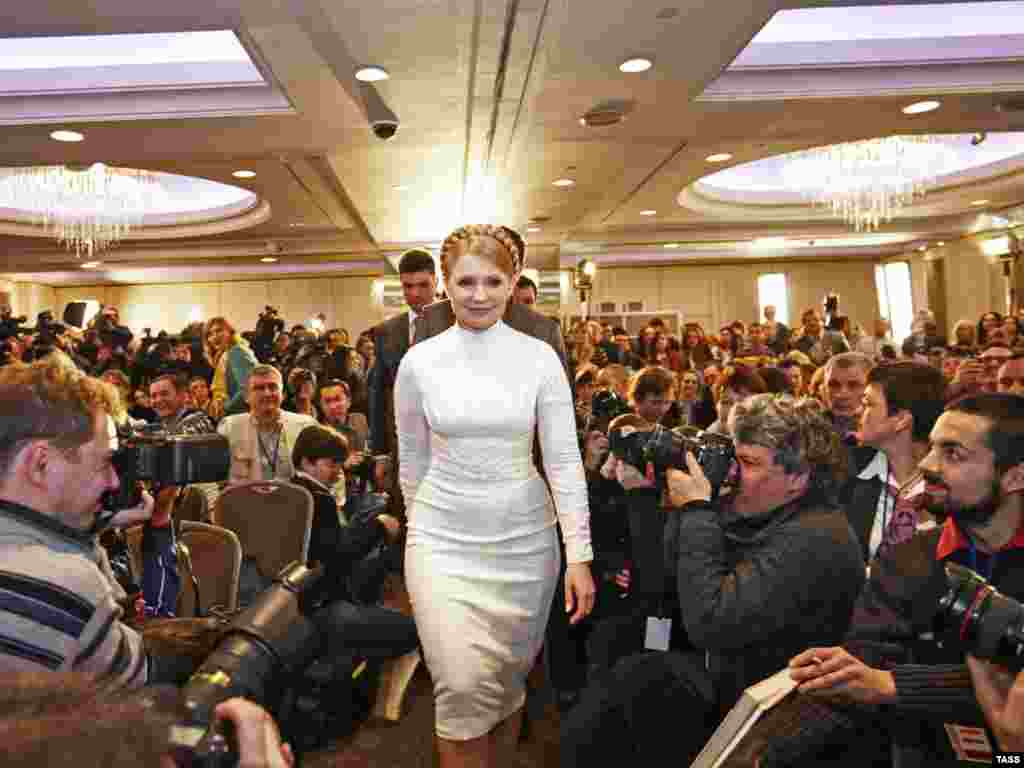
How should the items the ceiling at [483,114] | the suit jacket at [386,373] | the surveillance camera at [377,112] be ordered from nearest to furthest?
the suit jacket at [386,373]
the ceiling at [483,114]
the surveillance camera at [377,112]

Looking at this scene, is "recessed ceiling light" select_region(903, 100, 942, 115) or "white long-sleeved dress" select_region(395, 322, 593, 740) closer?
"white long-sleeved dress" select_region(395, 322, 593, 740)

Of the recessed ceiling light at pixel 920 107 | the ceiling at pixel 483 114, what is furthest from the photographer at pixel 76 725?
the recessed ceiling light at pixel 920 107

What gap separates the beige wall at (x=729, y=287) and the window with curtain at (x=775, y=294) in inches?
3.3

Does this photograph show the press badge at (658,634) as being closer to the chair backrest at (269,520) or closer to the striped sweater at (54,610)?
the chair backrest at (269,520)

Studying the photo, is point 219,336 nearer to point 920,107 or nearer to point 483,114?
point 483,114

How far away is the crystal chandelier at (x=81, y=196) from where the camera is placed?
7.86 metres

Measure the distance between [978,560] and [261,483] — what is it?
87.3 inches

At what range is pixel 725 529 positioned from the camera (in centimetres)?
198

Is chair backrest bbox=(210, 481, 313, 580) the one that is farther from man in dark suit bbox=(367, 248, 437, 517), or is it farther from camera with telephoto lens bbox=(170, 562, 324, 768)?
camera with telephoto lens bbox=(170, 562, 324, 768)

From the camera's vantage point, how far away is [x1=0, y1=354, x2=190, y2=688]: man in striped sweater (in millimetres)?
1076

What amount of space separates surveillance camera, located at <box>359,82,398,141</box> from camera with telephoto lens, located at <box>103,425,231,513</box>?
142 inches

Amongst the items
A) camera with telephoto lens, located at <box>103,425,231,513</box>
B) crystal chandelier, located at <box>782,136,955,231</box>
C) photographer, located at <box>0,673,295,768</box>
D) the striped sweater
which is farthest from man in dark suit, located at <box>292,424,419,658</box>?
crystal chandelier, located at <box>782,136,955,231</box>

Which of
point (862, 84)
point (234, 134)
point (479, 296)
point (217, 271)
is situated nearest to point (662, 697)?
point (479, 296)

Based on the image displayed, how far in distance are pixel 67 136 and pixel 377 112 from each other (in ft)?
6.75
